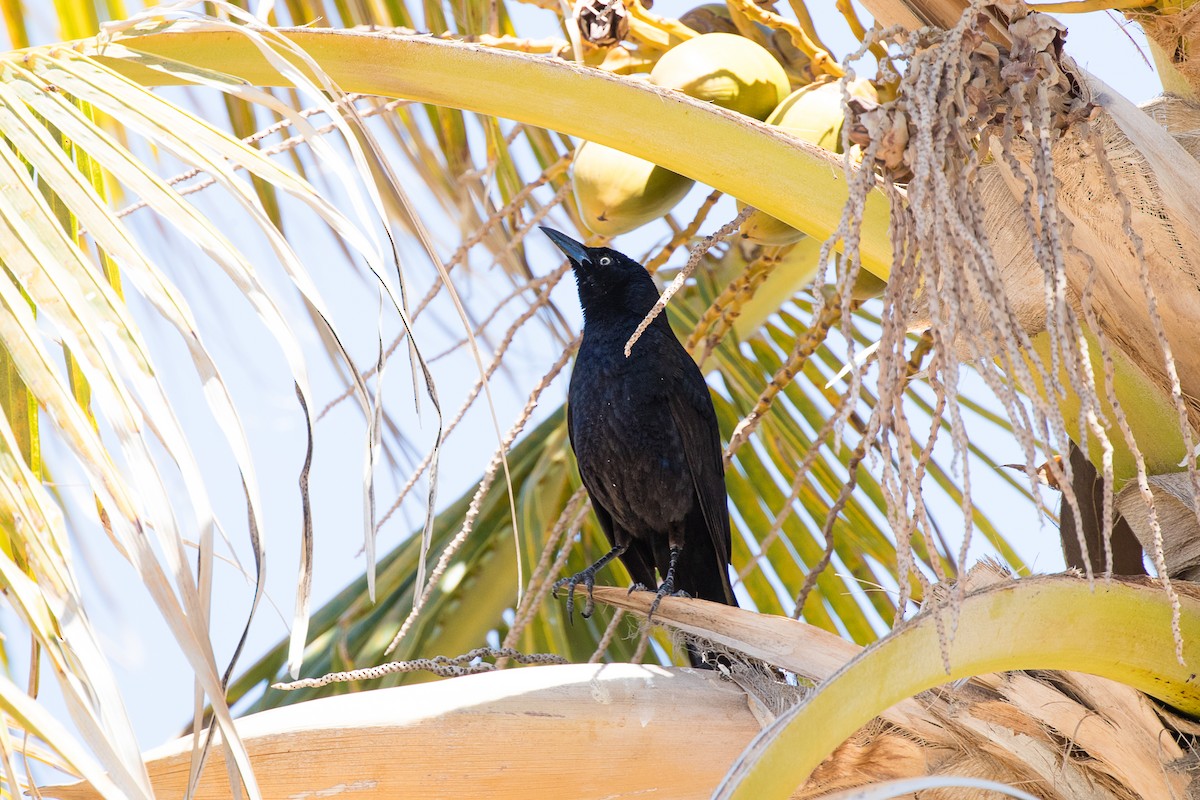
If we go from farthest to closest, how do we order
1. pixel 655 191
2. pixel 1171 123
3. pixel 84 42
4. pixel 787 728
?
pixel 655 191 < pixel 1171 123 < pixel 84 42 < pixel 787 728

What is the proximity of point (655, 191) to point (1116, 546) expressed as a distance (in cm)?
A: 75

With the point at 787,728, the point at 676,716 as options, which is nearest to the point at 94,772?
the point at 787,728

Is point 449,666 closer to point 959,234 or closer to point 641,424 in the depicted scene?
point 959,234

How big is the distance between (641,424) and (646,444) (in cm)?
5

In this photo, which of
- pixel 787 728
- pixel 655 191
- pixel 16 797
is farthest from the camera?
pixel 655 191

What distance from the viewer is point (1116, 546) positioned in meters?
1.36

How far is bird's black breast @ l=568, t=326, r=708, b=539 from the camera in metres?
2.61

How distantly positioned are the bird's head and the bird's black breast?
0.16 m

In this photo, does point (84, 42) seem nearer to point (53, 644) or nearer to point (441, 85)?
point (441, 85)

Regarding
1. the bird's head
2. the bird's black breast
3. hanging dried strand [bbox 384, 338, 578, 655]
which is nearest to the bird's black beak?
the bird's head

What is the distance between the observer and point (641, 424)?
2.67 metres

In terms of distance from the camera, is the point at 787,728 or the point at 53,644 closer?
the point at 53,644

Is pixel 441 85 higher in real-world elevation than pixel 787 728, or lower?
higher

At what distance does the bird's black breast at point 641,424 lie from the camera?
8.57 feet
